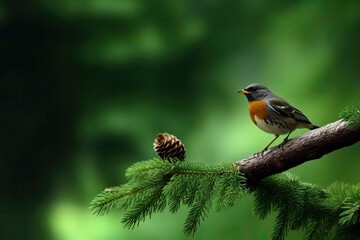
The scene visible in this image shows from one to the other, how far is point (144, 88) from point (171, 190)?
1683 mm

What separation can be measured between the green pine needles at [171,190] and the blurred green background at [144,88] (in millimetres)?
1074

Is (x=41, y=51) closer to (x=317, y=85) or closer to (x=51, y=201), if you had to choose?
(x=51, y=201)

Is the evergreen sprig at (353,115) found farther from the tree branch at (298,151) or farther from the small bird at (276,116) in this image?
the small bird at (276,116)

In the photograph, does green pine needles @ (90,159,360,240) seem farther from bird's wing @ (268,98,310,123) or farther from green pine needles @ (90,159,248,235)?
bird's wing @ (268,98,310,123)

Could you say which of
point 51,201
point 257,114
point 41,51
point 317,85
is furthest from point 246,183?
point 41,51

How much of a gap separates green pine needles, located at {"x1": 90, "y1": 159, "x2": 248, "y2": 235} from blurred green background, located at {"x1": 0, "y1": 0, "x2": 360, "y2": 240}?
1074 millimetres

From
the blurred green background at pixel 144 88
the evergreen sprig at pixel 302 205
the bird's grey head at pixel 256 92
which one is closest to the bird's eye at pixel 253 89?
the bird's grey head at pixel 256 92

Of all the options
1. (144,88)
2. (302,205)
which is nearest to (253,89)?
(302,205)

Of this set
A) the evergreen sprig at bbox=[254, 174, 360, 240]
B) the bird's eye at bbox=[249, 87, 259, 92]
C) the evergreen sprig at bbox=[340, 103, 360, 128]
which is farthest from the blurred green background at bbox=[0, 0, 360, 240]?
the evergreen sprig at bbox=[340, 103, 360, 128]

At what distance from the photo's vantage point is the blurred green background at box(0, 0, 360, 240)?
203cm

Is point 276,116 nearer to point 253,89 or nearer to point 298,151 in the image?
point 253,89

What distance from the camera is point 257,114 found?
3.29 ft

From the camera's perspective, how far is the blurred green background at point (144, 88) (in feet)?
6.67

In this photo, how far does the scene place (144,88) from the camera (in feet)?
8.03
